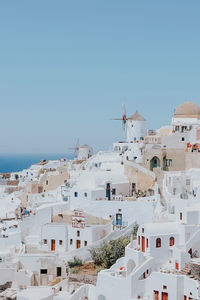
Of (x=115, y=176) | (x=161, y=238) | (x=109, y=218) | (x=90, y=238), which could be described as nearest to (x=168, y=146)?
(x=115, y=176)

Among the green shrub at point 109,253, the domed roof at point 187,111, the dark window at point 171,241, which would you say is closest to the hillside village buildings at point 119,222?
the dark window at point 171,241

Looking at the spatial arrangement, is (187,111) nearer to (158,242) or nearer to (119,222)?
(119,222)

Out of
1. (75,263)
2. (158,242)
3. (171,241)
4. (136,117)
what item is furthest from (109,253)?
(136,117)

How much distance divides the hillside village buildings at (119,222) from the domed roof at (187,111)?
0.11 metres

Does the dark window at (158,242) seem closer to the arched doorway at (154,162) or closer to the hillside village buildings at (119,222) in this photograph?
the hillside village buildings at (119,222)

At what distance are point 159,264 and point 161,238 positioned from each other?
1553 mm

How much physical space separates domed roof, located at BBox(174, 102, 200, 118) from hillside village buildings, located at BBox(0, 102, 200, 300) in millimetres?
109

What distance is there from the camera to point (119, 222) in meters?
Answer: 37.9

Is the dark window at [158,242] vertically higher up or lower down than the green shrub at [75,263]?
higher up

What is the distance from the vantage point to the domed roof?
5456 centimetres

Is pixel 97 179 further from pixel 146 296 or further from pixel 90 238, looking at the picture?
pixel 146 296

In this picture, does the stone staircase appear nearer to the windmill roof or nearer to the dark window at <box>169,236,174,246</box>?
the dark window at <box>169,236,174,246</box>

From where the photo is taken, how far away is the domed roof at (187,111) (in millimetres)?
54559

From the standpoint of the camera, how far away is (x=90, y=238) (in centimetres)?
3644
